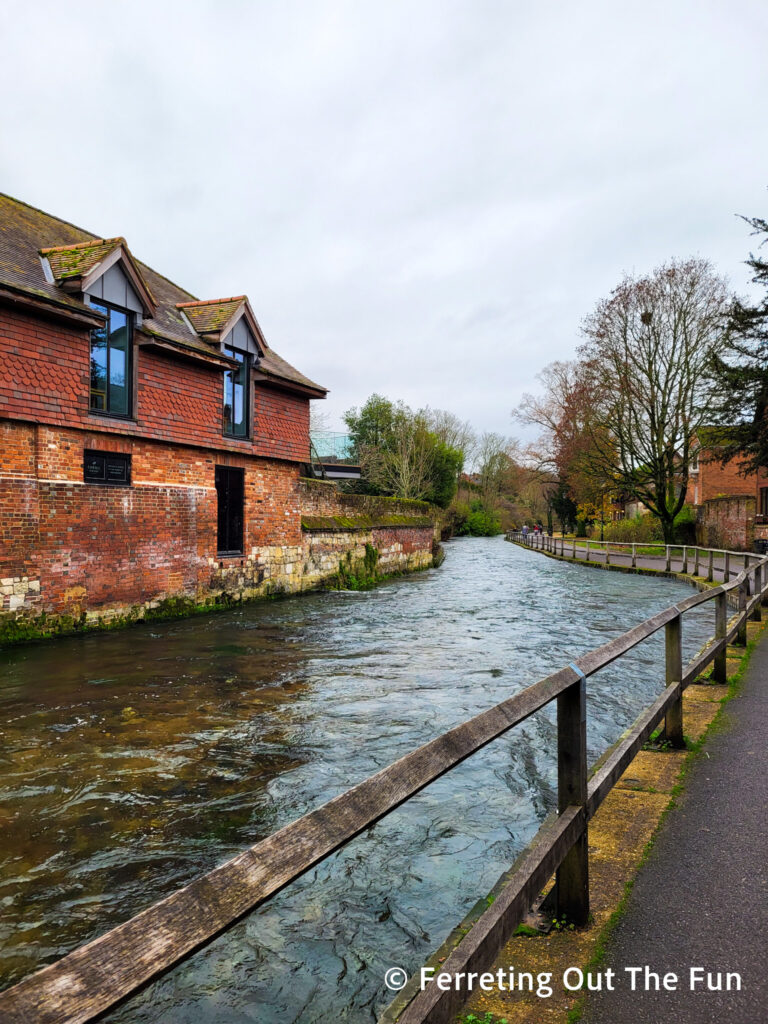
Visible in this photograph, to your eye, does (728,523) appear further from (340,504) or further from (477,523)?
(477,523)

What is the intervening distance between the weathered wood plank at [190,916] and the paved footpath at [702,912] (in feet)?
4.24

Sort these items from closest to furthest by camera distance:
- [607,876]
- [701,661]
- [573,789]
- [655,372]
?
[573,789] → [607,876] → [701,661] → [655,372]

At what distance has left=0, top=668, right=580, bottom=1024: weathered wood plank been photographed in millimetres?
915

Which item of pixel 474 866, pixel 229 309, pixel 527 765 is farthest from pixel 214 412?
pixel 474 866

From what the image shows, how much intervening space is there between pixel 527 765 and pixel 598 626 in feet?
25.1

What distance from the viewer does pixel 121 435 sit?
12594mm

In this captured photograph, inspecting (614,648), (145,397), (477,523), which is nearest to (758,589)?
(614,648)

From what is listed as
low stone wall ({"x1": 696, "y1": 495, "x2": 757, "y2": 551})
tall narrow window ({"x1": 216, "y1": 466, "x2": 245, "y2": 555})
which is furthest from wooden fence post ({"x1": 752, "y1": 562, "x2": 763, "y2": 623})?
low stone wall ({"x1": 696, "y1": 495, "x2": 757, "y2": 551})

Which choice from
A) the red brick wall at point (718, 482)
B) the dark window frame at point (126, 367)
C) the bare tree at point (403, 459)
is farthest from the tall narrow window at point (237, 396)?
the red brick wall at point (718, 482)

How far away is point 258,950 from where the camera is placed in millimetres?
3188

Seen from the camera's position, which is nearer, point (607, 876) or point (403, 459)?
point (607, 876)

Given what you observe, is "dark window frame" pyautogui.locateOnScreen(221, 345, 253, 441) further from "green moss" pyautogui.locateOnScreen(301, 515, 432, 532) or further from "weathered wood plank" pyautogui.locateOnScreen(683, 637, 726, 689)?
"weathered wood plank" pyautogui.locateOnScreen(683, 637, 726, 689)

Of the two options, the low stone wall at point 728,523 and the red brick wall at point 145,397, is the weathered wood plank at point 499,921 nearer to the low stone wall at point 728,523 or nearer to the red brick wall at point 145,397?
the red brick wall at point 145,397

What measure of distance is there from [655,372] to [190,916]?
29.9 metres
